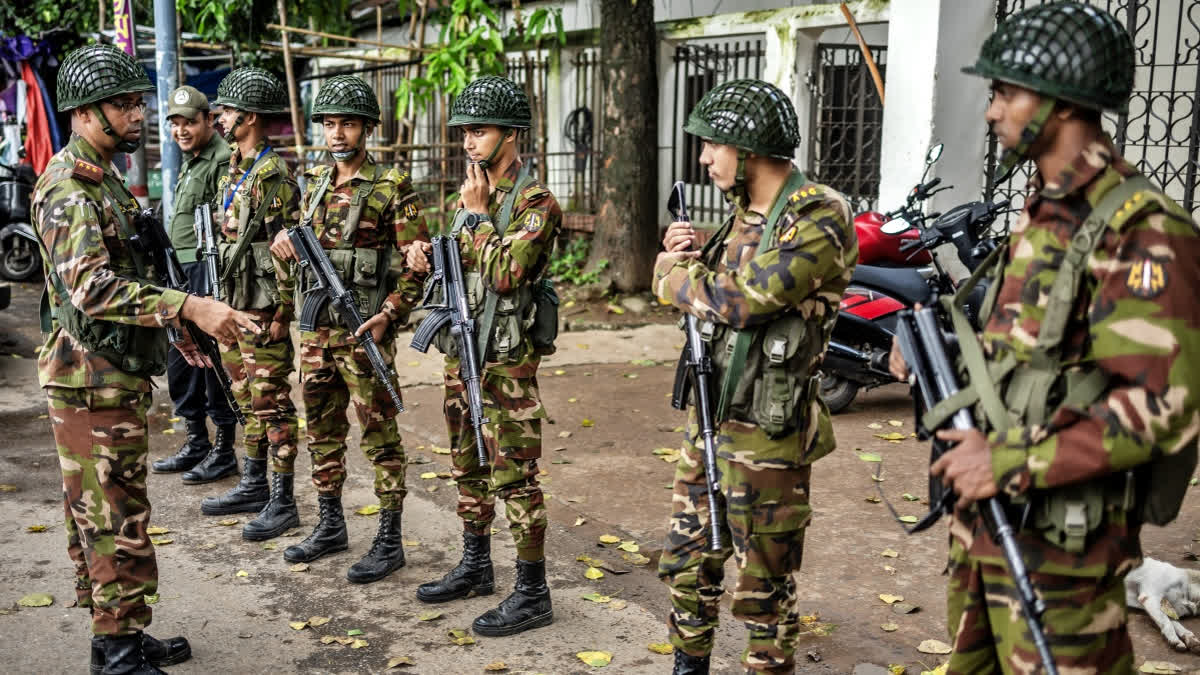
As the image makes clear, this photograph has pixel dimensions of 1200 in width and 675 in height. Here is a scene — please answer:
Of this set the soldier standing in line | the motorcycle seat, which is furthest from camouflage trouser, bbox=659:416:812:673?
the motorcycle seat

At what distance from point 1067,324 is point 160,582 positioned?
3.96 metres

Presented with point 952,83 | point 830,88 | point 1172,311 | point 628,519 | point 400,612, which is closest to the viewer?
point 1172,311

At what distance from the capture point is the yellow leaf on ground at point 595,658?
3.90 meters

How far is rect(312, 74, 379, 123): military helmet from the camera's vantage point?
15.5 ft

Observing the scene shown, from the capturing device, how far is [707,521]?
3311mm

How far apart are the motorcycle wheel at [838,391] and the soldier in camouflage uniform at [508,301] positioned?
3.38 m

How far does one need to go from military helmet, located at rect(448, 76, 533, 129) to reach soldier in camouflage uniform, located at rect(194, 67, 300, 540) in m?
1.55

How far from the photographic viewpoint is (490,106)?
4.12 meters

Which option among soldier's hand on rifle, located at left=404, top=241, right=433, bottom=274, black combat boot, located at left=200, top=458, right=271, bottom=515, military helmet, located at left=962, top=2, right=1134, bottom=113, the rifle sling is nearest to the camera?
military helmet, located at left=962, top=2, right=1134, bottom=113

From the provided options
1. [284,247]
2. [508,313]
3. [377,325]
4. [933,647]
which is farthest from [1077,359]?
[284,247]

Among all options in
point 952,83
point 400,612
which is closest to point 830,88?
point 952,83

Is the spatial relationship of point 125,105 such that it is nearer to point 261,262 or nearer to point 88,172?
point 88,172

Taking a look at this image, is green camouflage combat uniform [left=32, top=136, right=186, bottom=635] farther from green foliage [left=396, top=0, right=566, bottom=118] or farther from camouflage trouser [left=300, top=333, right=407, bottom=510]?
green foliage [left=396, top=0, right=566, bottom=118]

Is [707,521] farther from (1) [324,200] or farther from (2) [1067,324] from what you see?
(1) [324,200]
